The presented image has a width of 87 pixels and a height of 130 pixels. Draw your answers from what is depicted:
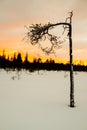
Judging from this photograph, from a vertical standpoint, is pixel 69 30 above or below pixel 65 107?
above

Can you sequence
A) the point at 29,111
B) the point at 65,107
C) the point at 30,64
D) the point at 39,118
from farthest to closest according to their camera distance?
the point at 30,64 → the point at 65,107 → the point at 29,111 → the point at 39,118

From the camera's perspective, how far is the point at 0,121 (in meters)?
12.5

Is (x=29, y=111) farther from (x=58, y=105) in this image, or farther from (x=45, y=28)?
(x=45, y=28)

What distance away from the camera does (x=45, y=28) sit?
655 inches

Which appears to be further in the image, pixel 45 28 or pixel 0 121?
pixel 45 28

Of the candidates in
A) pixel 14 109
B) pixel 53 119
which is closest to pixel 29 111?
pixel 14 109

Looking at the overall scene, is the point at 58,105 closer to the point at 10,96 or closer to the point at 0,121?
the point at 10,96

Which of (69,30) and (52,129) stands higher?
(69,30)

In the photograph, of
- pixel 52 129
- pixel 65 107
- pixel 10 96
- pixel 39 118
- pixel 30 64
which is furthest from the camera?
pixel 30 64

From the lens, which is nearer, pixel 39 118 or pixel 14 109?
pixel 39 118

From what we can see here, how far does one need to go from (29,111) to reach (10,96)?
4370 mm

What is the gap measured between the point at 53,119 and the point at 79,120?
44.2 inches

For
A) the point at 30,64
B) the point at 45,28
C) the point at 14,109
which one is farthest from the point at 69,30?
the point at 30,64

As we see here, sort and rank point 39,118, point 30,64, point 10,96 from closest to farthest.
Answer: point 39,118, point 10,96, point 30,64
